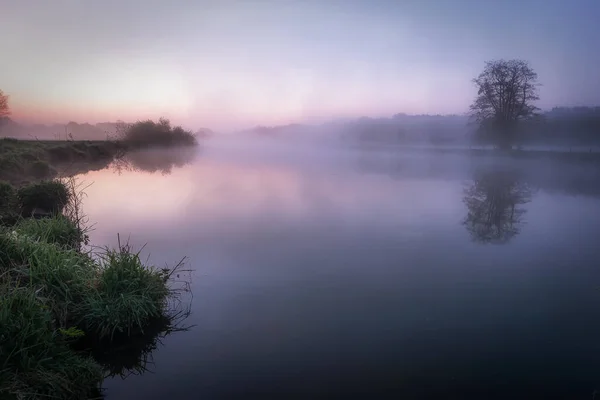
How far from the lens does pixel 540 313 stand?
6.74 meters

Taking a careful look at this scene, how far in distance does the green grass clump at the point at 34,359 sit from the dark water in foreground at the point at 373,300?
450 millimetres

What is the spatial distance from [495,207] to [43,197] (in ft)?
55.3

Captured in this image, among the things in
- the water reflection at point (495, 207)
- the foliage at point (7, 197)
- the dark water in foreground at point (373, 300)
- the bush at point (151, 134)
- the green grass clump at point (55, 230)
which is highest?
the bush at point (151, 134)

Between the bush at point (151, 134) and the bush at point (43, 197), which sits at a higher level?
the bush at point (151, 134)

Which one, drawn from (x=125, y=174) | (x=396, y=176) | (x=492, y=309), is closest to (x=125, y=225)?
(x=492, y=309)

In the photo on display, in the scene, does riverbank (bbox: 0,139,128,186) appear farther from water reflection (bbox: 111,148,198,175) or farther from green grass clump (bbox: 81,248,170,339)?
green grass clump (bbox: 81,248,170,339)

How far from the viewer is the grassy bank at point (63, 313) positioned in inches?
160

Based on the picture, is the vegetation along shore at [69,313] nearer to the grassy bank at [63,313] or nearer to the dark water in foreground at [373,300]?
the grassy bank at [63,313]

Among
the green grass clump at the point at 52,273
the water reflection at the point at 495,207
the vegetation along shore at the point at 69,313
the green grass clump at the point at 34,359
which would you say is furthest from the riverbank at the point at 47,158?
the water reflection at the point at 495,207

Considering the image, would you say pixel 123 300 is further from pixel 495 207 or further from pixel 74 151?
pixel 74 151

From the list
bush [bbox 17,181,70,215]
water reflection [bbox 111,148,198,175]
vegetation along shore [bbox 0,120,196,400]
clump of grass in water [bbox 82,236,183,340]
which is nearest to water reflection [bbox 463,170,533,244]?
clump of grass in water [bbox 82,236,183,340]

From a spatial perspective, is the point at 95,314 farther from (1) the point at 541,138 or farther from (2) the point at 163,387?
(1) the point at 541,138

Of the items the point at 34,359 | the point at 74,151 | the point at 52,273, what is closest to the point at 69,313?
the point at 52,273

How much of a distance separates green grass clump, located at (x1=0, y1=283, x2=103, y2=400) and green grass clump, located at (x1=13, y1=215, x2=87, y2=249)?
10.9ft
